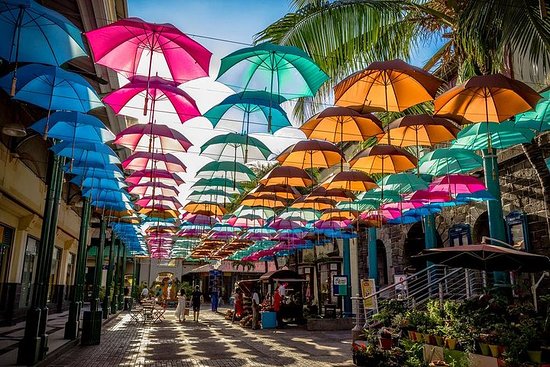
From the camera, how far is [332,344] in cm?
1476

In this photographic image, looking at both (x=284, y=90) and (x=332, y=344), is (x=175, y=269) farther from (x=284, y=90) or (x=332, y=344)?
(x=284, y=90)

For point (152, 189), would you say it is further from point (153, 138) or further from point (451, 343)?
point (451, 343)

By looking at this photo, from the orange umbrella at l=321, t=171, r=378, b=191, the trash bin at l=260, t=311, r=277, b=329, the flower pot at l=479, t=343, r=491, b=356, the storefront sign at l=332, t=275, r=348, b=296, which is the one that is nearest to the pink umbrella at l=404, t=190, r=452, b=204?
the orange umbrella at l=321, t=171, r=378, b=191

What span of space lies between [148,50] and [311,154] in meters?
5.69

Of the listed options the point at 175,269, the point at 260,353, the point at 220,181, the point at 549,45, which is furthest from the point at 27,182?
the point at 175,269

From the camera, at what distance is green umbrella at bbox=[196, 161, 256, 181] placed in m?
13.7

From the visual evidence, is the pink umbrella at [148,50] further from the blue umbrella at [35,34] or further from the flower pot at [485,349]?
the flower pot at [485,349]

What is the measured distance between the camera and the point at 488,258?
974cm

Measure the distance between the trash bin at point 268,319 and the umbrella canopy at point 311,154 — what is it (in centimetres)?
1064

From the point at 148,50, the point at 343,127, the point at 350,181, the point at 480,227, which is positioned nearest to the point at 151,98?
the point at 148,50

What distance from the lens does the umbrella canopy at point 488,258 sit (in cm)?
980

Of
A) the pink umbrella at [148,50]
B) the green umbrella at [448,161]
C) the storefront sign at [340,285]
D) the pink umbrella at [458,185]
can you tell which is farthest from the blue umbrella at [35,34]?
the storefront sign at [340,285]

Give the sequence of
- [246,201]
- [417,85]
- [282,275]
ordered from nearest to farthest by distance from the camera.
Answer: [417,85]
[246,201]
[282,275]

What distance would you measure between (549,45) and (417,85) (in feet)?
7.67
